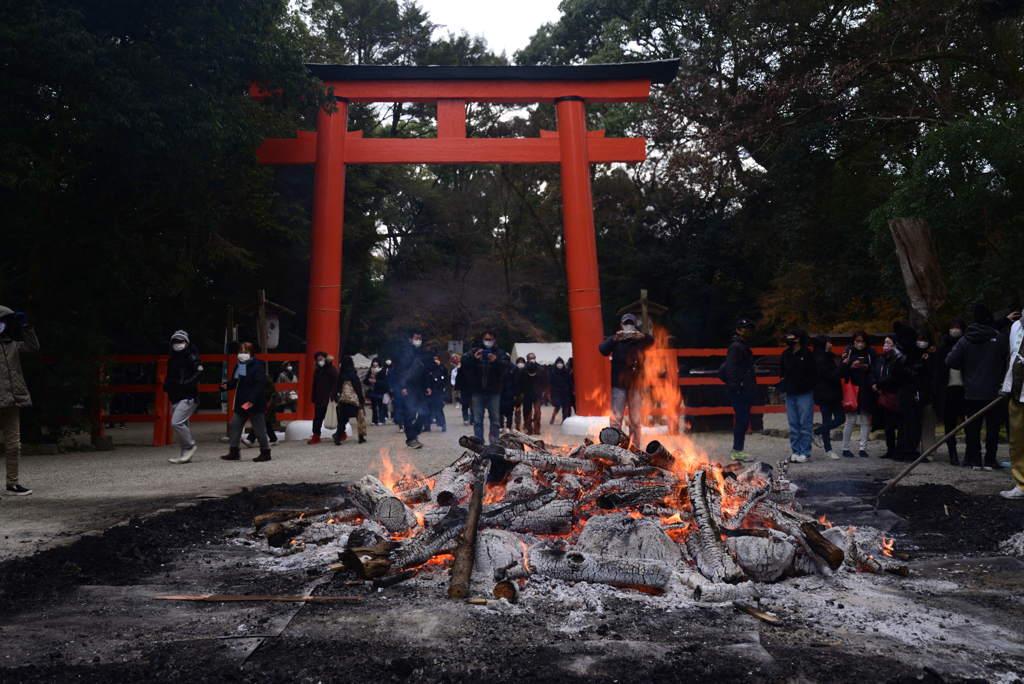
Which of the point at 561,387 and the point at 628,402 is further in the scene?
the point at 561,387

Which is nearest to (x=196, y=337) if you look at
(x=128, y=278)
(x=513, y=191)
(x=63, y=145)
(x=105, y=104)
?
(x=128, y=278)

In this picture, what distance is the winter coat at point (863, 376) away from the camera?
9750 mm

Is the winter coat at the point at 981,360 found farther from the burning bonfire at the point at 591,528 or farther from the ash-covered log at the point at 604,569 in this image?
the ash-covered log at the point at 604,569

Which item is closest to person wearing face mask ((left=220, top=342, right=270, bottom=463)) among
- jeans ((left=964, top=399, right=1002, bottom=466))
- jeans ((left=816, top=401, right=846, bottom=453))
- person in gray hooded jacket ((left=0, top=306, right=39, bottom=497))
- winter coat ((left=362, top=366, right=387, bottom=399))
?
person in gray hooded jacket ((left=0, top=306, right=39, bottom=497))

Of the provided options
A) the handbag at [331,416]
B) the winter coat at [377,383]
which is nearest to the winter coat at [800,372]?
the handbag at [331,416]

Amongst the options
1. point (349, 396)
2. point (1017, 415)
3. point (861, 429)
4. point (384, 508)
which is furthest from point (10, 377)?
point (861, 429)

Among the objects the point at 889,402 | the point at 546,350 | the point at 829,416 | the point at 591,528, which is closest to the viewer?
the point at 591,528

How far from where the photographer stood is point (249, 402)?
9.86 m

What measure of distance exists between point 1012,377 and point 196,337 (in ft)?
75.1

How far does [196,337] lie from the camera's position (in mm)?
23750

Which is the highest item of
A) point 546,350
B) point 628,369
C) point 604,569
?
point 546,350

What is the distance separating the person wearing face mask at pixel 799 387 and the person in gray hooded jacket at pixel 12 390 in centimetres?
881

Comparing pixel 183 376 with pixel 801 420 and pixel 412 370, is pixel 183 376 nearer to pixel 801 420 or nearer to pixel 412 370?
pixel 412 370

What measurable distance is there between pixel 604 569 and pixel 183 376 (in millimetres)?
7703
